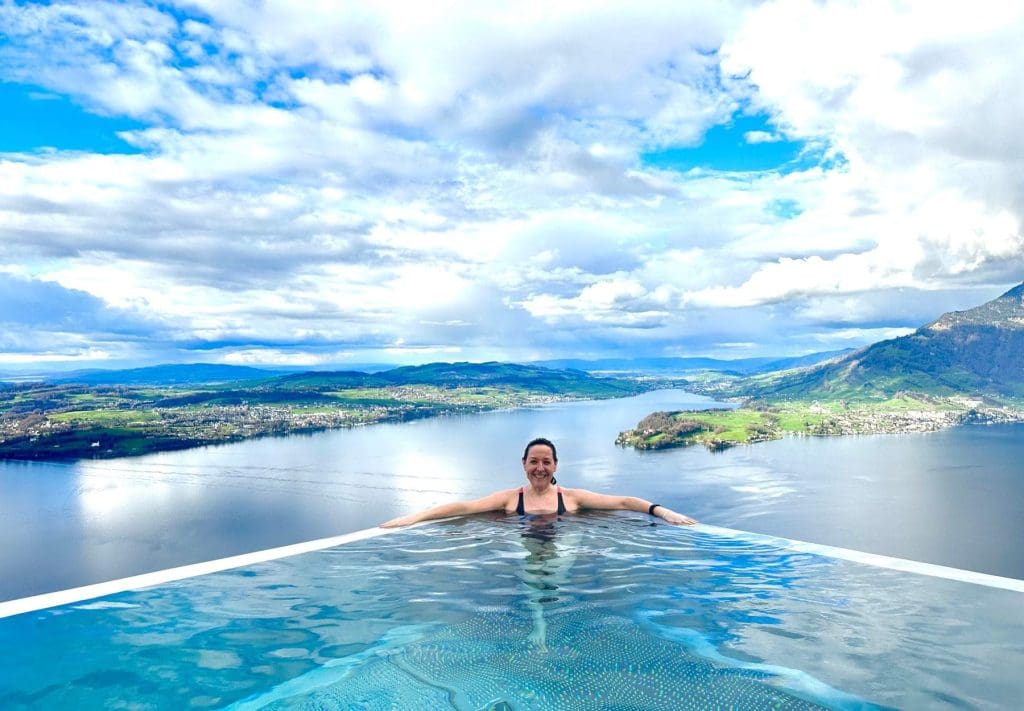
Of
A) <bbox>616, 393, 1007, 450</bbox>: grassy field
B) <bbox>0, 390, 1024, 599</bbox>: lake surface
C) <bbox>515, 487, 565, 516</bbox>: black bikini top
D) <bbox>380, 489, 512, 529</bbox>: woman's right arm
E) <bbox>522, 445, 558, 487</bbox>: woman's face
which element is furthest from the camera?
<bbox>616, 393, 1007, 450</bbox>: grassy field

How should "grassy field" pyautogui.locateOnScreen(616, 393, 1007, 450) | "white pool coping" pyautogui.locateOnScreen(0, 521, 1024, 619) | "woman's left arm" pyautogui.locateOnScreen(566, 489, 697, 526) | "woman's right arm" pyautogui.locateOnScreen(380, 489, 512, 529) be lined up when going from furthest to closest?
"grassy field" pyautogui.locateOnScreen(616, 393, 1007, 450) < "woman's left arm" pyautogui.locateOnScreen(566, 489, 697, 526) < "woman's right arm" pyautogui.locateOnScreen(380, 489, 512, 529) < "white pool coping" pyautogui.locateOnScreen(0, 521, 1024, 619)

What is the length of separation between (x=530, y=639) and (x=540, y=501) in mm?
5923

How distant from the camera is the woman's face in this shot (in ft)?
34.9

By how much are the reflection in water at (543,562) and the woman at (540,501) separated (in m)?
0.31

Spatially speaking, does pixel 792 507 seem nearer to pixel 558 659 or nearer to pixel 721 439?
pixel 721 439

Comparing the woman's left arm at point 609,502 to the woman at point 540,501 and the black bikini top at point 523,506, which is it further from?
the black bikini top at point 523,506

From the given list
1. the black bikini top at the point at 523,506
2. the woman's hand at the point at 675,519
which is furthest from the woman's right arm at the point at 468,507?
the woman's hand at the point at 675,519

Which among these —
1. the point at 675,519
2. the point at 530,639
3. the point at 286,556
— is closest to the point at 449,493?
the point at 675,519

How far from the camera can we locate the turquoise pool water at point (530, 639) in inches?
192

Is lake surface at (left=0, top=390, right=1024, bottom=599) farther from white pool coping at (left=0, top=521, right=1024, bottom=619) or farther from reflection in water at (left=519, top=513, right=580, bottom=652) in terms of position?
reflection in water at (left=519, top=513, right=580, bottom=652)

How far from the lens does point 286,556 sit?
970 centimetres

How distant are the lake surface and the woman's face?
Answer: 161 ft

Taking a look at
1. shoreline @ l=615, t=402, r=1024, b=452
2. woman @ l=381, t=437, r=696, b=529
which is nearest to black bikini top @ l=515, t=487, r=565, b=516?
woman @ l=381, t=437, r=696, b=529

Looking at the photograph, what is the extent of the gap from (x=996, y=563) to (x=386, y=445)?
89.0m
